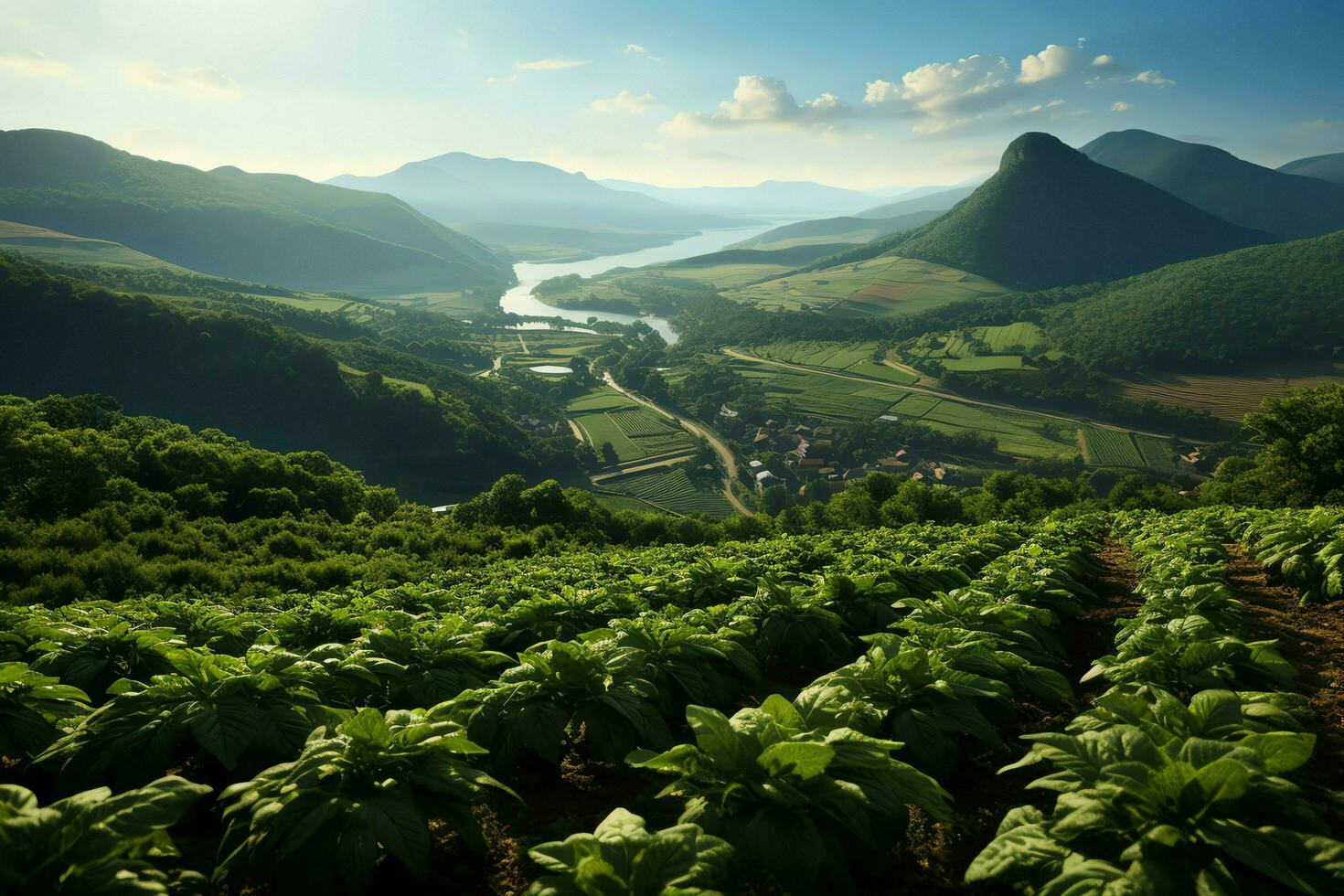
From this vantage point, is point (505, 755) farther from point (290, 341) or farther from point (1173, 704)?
point (290, 341)

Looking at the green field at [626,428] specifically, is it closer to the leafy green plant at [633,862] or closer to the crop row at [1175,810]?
the crop row at [1175,810]

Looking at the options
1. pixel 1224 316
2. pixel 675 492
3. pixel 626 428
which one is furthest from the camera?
pixel 1224 316

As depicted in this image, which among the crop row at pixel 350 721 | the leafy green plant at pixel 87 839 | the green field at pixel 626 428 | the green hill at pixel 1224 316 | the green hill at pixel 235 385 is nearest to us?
the leafy green plant at pixel 87 839

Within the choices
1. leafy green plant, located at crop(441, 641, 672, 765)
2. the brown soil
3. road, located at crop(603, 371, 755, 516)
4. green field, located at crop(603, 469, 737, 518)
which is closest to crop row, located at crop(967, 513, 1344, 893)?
the brown soil

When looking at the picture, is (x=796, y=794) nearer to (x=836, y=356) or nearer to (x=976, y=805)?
(x=976, y=805)

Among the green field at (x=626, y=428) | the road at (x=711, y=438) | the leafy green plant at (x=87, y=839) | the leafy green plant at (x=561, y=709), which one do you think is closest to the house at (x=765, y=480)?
the road at (x=711, y=438)

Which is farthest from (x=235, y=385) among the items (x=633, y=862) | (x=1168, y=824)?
(x=1168, y=824)

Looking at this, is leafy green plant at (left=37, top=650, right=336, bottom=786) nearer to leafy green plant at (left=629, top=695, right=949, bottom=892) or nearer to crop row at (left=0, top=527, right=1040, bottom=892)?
crop row at (left=0, top=527, right=1040, bottom=892)
